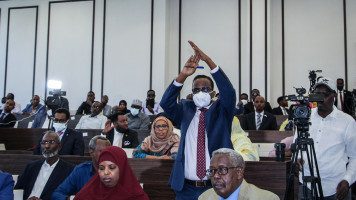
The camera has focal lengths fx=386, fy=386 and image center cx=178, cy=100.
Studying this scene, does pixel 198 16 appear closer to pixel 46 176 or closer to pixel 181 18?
pixel 181 18

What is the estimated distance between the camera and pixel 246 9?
30.7 ft

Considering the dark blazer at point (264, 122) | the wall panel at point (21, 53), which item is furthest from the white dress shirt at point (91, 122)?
the wall panel at point (21, 53)

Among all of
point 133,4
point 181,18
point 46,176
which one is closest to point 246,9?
point 181,18

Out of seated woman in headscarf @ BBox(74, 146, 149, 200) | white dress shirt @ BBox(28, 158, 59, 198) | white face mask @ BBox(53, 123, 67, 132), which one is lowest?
white dress shirt @ BBox(28, 158, 59, 198)

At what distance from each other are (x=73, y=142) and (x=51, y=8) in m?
7.07

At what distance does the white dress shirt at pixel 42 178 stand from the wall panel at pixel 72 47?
22.2 ft

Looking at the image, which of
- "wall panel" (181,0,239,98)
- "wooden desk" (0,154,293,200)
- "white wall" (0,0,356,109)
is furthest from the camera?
"wall panel" (181,0,239,98)

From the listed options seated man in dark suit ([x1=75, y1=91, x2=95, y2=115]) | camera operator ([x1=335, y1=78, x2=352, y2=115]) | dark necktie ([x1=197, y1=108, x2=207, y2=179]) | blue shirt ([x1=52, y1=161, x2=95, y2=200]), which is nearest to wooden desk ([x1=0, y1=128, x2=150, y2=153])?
seated man in dark suit ([x1=75, y1=91, x2=95, y2=115])

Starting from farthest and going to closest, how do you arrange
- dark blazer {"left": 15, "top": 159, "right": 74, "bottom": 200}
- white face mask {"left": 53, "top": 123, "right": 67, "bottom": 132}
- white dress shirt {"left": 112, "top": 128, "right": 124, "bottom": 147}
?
white dress shirt {"left": 112, "top": 128, "right": 124, "bottom": 147}, white face mask {"left": 53, "top": 123, "right": 67, "bottom": 132}, dark blazer {"left": 15, "top": 159, "right": 74, "bottom": 200}

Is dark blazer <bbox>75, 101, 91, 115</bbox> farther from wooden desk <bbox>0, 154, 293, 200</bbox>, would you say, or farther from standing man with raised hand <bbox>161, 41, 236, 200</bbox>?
standing man with raised hand <bbox>161, 41, 236, 200</bbox>

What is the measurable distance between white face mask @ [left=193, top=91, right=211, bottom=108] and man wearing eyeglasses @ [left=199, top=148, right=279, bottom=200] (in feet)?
2.04

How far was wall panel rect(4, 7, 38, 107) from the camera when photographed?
34.2 ft

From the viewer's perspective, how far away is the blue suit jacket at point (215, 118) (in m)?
2.44

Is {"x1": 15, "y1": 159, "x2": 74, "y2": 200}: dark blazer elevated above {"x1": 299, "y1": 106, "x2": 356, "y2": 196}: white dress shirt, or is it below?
below
